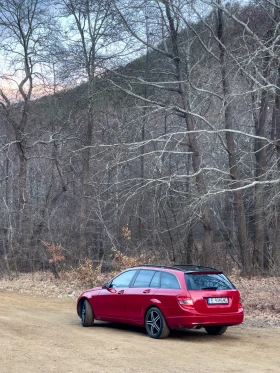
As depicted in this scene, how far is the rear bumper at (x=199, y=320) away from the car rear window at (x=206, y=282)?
1.87 feet

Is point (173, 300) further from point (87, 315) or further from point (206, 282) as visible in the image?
point (87, 315)

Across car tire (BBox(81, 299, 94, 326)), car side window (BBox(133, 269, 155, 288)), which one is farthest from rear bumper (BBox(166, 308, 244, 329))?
car tire (BBox(81, 299, 94, 326))

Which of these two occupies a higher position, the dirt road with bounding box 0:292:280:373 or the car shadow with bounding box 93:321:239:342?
the dirt road with bounding box 0:292:280:373

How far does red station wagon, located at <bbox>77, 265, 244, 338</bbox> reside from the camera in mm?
12367

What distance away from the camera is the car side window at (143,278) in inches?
533

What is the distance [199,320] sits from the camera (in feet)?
40.2

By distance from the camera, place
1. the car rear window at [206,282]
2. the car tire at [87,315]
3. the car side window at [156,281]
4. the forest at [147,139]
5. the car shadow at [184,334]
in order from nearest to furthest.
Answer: the car rear window at [206,282]
the car shadow at [184,334]
the car side window at [156,281]
the car tire at [87,315]
the forest at [147,139]

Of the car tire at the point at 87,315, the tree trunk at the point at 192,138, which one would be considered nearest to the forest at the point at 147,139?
the tree trunk at the point at 192,138

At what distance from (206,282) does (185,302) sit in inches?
30.6

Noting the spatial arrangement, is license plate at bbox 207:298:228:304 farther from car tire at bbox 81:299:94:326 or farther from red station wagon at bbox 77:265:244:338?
car tire at bbox 81:299:94:326

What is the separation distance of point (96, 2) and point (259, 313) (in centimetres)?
1767

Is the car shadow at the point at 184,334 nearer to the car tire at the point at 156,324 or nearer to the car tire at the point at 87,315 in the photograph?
the car tire at the point at 87,315

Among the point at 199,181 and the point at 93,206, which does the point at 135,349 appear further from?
the point at 93,206

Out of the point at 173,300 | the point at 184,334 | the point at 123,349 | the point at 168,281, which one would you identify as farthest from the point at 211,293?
the point at 123,349
